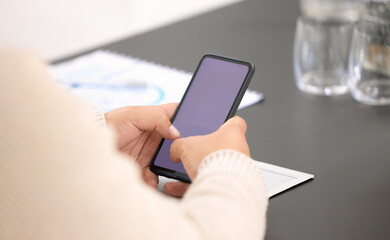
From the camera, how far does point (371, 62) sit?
1093 millimetres

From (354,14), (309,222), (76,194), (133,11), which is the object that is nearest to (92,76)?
(354,14)

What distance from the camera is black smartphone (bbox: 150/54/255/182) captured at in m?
0.81

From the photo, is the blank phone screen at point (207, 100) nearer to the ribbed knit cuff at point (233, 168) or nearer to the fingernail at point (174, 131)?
the fingernail at point (174, 131)

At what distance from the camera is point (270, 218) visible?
74cm

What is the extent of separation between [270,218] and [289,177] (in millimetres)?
109

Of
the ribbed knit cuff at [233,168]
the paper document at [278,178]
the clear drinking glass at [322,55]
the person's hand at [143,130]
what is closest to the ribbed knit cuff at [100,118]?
the person's hand at [143,130]

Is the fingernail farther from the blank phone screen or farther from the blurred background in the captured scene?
the blurred background

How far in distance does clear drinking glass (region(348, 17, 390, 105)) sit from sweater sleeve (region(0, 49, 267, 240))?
2.21 feet

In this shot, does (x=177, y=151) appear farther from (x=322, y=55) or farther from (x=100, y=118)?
(x=322, y=55)

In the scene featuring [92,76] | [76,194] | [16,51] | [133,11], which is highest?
[16,51]

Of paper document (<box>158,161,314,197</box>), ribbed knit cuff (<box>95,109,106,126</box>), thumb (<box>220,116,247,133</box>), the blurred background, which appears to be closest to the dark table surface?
paper document (<box>158,161,314,197</box>)

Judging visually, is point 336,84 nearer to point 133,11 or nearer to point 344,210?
point 344,210

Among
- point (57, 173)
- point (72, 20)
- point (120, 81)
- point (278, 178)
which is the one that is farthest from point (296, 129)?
point (72, 20)

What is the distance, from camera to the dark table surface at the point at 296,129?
73 cm
